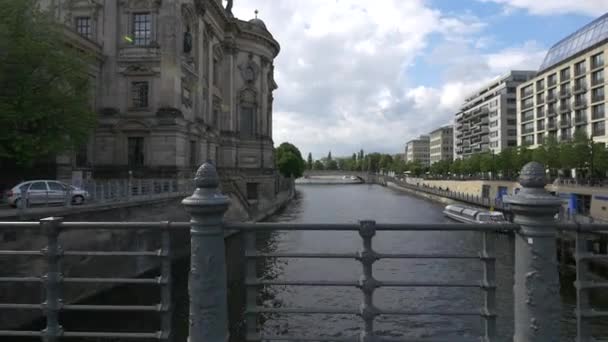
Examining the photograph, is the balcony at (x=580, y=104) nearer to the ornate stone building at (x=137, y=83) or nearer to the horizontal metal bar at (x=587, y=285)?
the ornate stone building at (x=137, y=83)

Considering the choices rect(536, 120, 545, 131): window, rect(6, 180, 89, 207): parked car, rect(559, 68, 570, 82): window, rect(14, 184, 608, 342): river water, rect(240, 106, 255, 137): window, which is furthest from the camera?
rect(536, 120, 545, 131): window

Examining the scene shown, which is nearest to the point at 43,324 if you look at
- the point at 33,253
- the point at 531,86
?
the point at 33,253

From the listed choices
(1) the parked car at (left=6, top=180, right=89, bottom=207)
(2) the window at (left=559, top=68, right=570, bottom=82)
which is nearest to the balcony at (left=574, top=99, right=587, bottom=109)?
(2) the window at (left=559, top=68, right=570, bottom=82)

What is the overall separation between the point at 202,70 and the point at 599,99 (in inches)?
2135

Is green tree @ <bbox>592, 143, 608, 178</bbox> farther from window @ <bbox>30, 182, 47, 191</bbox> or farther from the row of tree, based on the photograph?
window @ <bbox>30, 182, 47, 191</bbox>

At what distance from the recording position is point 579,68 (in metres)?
65.2

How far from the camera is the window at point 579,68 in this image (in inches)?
2525

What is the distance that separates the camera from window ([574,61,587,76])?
64.1 meters

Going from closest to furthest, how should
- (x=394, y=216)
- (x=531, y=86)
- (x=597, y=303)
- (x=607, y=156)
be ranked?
1. (x=597, y=303)
2. (x=607, y=156)
3. (x=394, y=216)
4. (x=531, y=86)

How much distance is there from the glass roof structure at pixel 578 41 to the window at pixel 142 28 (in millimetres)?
59068

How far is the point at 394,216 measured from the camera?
58469mm

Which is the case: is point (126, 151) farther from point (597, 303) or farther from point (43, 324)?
point (597, 303)

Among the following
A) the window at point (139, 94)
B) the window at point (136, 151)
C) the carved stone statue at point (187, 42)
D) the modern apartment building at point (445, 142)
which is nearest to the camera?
the window at point (139, 94)

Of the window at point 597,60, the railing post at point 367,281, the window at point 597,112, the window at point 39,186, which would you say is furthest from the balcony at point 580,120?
the railing post at point 367,281
